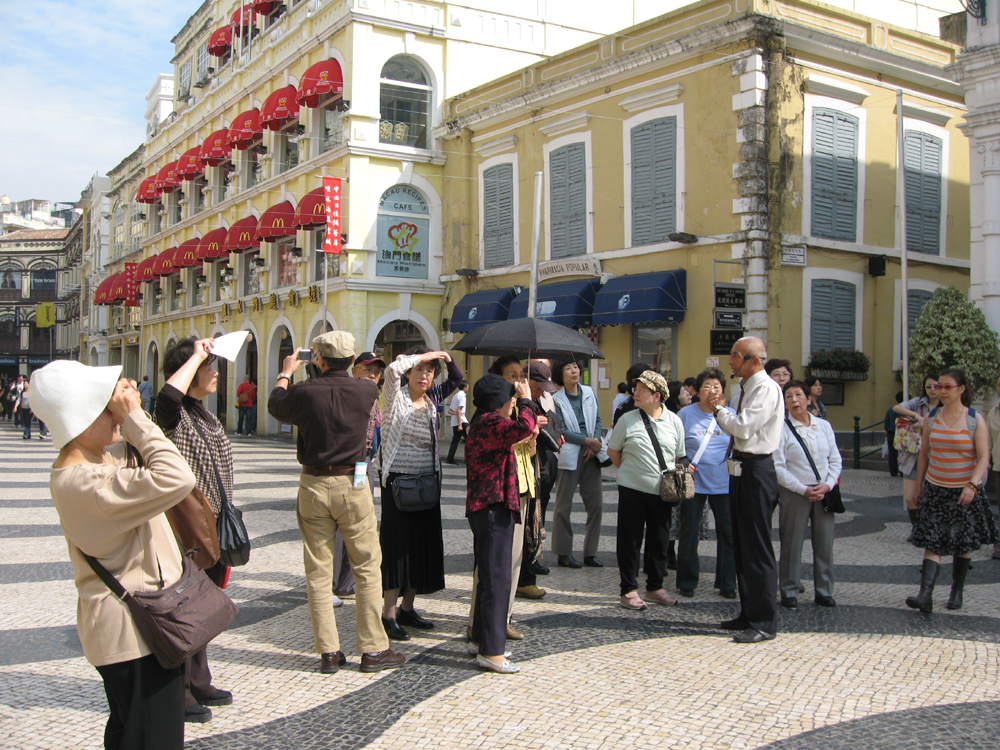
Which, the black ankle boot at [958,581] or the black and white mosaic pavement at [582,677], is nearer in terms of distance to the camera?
the black and white mosaic pavement at [582,677]

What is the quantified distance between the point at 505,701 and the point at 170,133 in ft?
127

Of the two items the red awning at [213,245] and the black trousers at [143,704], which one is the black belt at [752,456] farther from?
the red awning at [213,245]

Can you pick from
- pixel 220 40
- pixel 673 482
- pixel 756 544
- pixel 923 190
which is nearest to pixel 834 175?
pixel 923 190

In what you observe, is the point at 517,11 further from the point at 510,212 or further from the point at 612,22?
the point at 510,212

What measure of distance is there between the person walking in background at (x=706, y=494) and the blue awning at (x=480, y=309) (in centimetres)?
1344

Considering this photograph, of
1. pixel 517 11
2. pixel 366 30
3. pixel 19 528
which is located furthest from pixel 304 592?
pixel 517 11

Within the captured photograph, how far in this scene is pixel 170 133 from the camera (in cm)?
3866

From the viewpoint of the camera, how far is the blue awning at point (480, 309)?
21125 millimetres

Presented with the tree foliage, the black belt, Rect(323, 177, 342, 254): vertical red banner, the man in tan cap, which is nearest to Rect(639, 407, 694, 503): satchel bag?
the black belt

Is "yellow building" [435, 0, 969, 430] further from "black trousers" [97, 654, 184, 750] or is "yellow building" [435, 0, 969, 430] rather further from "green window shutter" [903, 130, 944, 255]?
"black trousers" [97, 654, 184, 750]

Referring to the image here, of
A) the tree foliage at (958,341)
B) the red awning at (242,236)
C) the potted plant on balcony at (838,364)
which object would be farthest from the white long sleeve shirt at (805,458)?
the red awning at (242,236)

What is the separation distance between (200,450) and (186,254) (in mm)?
29557

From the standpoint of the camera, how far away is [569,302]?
18.6m

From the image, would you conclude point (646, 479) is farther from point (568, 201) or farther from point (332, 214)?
point (332, 214)
